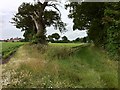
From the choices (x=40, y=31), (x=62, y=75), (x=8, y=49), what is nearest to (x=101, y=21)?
(x=62, y=75)

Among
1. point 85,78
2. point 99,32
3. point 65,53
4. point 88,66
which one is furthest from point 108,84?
point 99,32

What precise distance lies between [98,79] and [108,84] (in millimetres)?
724

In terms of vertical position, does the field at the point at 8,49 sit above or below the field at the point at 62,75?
above

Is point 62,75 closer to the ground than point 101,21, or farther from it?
closer to the ground

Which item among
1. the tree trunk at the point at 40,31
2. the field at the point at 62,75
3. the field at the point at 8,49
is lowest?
the field at the point at 62,75

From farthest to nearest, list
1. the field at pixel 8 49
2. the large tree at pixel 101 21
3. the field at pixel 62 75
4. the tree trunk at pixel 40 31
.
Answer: the tree trunk at pixel 40 31
the field at pixel 8 49
the large tree at pixel 101 21
the field at pixel 62 75

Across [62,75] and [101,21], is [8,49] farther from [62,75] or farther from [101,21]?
[62,75]

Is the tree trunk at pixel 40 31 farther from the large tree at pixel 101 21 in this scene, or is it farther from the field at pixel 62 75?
the field at pixel 62 75

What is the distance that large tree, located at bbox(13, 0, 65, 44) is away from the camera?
27.5 metres

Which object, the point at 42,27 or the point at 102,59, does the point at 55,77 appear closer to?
the point at 102,59

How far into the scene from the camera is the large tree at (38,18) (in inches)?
1082

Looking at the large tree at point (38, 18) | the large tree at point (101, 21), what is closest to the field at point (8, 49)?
the large tree at point (38, 18)

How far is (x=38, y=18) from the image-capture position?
27.9 meters

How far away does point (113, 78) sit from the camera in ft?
37.4
